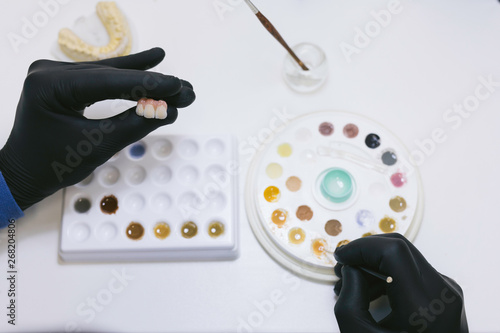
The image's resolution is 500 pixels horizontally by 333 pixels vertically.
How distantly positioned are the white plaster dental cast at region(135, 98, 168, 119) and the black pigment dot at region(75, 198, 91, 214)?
0.26 meters

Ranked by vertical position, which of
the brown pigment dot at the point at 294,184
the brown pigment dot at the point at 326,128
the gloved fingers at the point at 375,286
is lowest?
the gloved fingers at the point at 375,286

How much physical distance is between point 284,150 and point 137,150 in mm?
340

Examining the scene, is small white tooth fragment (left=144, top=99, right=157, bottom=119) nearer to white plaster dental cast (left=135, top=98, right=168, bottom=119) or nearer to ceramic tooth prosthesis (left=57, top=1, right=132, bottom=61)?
white plaster dental cast (left=135, top=98, right=168, bottom=119)

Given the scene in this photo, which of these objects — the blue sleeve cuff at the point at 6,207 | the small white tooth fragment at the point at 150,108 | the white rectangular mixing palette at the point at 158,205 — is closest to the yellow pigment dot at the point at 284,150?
the white rectangular mixing palette at the point at 158,205

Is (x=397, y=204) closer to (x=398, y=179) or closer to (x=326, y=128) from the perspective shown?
(x=398, y=179)

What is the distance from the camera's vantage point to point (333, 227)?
100 cm

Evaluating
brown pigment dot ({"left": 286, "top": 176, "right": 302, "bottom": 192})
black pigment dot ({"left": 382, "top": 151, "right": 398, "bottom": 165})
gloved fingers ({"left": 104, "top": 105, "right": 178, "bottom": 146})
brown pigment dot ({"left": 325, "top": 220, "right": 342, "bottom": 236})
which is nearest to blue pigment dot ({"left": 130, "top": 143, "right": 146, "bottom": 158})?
gloved fingers ({"left": 104, "top": 105, "right": 178, "bottom": 146})

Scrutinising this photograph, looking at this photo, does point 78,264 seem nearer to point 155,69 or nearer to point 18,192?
point 18,192

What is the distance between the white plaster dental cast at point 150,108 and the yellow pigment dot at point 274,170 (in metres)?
0.28

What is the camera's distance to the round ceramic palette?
992 millimetres

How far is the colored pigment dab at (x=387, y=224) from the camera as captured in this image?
3.25 feet

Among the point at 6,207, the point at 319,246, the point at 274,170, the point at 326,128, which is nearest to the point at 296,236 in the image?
the point at 319,246

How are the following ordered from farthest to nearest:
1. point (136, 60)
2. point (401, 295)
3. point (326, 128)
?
1. point (326, 128)
2. point (136, 60)
3. point (401, 295)

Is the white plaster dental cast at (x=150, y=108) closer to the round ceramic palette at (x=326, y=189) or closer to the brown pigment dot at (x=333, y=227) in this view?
the round ceramic palette at (x=326, y=189)
